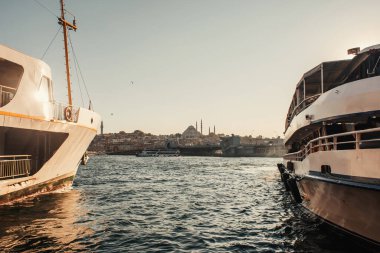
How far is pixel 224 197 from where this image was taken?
1962 centimetres

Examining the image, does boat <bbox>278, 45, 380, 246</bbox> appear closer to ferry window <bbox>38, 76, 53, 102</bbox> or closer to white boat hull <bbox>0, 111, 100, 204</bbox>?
white boat hull <bbox>0, 111, 100, 204</bbox>

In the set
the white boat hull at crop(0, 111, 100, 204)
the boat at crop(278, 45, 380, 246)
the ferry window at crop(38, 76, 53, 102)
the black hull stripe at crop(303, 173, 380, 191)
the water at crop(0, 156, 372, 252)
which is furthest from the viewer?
the ferry window at crop(38, 76, 53, 102)

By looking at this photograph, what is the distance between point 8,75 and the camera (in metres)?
15.9

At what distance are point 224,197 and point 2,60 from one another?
14710 millimetres

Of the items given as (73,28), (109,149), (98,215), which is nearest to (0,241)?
(98,215)

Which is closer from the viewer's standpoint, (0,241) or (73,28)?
(0,241)

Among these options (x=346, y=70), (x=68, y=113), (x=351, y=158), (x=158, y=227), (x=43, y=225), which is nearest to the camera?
(x=351, y=158)

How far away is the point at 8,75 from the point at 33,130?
10.8 feet

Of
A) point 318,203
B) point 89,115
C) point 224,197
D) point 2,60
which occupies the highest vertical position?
point 2,60

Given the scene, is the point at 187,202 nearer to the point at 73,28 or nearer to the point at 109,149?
the point at 73,28

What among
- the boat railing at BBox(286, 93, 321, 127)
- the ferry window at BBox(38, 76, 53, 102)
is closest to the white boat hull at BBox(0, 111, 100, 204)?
the ferry window at BBox(38, 76, 53, 102)

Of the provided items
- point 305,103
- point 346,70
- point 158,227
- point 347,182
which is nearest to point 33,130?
point 158,227

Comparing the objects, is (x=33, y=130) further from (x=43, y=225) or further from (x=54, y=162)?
(x=43, y=225)

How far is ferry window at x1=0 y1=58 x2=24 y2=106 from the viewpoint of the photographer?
14.2 m
